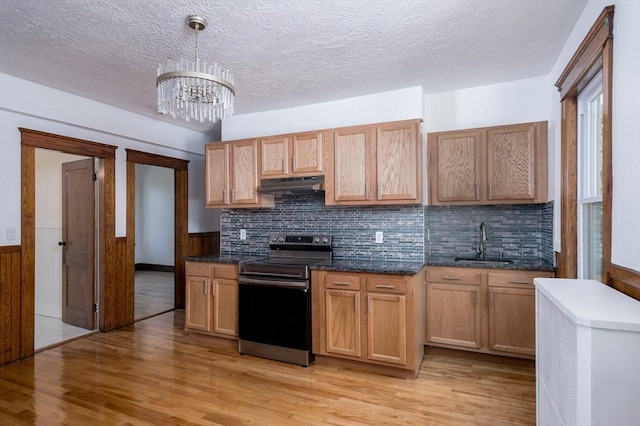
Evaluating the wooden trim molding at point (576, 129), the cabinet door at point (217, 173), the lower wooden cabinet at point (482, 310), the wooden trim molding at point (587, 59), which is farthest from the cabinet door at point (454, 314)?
the cabinet door at point (217, 173)

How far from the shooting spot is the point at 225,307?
3586 mm

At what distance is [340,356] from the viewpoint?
10.1 feet

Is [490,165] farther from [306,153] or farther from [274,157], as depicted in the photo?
[274,157]

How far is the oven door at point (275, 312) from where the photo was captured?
3.15m

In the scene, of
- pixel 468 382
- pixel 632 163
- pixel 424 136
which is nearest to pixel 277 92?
pixel 424 136

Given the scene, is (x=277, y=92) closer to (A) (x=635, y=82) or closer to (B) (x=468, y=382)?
(A) (x=635, y=82)

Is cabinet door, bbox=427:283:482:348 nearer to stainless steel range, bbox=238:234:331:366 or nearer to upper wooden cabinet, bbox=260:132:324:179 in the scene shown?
stainless steel range, bbox=238:234:331:366

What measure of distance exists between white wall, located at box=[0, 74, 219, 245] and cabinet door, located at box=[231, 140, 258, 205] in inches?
53.8

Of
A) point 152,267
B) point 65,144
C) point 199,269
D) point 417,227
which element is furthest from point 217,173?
point 152,267

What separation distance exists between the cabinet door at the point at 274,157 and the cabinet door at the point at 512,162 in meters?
1.97

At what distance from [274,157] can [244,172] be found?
406mm

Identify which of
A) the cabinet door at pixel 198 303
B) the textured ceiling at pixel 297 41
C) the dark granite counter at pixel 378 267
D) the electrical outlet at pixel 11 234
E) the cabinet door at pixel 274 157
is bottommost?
the cabinet door at pixel 198 303

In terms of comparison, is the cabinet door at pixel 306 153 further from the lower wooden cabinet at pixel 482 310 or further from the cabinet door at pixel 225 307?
the lower wooden cabinet at pixel 482 310

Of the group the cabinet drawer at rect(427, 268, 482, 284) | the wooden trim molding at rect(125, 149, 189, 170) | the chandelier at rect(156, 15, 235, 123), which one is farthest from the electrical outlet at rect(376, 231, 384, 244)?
the wooden trim molding at rect(125, 149, 189, 170)
